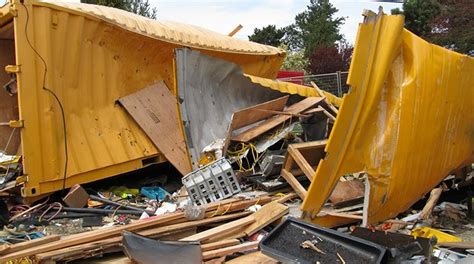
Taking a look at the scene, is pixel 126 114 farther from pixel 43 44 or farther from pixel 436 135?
pixel 436 135

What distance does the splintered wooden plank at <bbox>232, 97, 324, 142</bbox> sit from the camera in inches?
227

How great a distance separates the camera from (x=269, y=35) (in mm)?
42844

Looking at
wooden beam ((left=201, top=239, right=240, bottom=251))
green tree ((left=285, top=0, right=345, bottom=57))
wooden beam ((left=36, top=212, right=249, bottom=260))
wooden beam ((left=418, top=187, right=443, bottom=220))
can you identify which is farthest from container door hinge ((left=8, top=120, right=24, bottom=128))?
green tree ((left=285, top=0, right=345, bottom=57))

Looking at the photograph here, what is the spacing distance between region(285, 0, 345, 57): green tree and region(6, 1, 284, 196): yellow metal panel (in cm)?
3411

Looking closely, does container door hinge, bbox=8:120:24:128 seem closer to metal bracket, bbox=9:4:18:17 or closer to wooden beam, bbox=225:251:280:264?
metal bracket, bbox=9:4:18:17

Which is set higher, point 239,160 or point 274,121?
point 274,121

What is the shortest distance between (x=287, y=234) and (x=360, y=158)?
30.7 inches

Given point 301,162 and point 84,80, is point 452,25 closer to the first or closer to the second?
point 301,162

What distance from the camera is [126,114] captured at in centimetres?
613

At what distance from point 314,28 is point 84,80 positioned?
39740mm

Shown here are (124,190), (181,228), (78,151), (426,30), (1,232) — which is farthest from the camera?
(426,30)

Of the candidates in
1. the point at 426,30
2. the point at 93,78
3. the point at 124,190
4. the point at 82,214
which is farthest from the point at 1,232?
the point at 426,30

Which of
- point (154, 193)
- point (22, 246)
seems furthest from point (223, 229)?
point (154, 193)

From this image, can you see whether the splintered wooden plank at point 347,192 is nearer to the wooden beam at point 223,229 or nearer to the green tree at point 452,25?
the wooden beam at point 223,229
